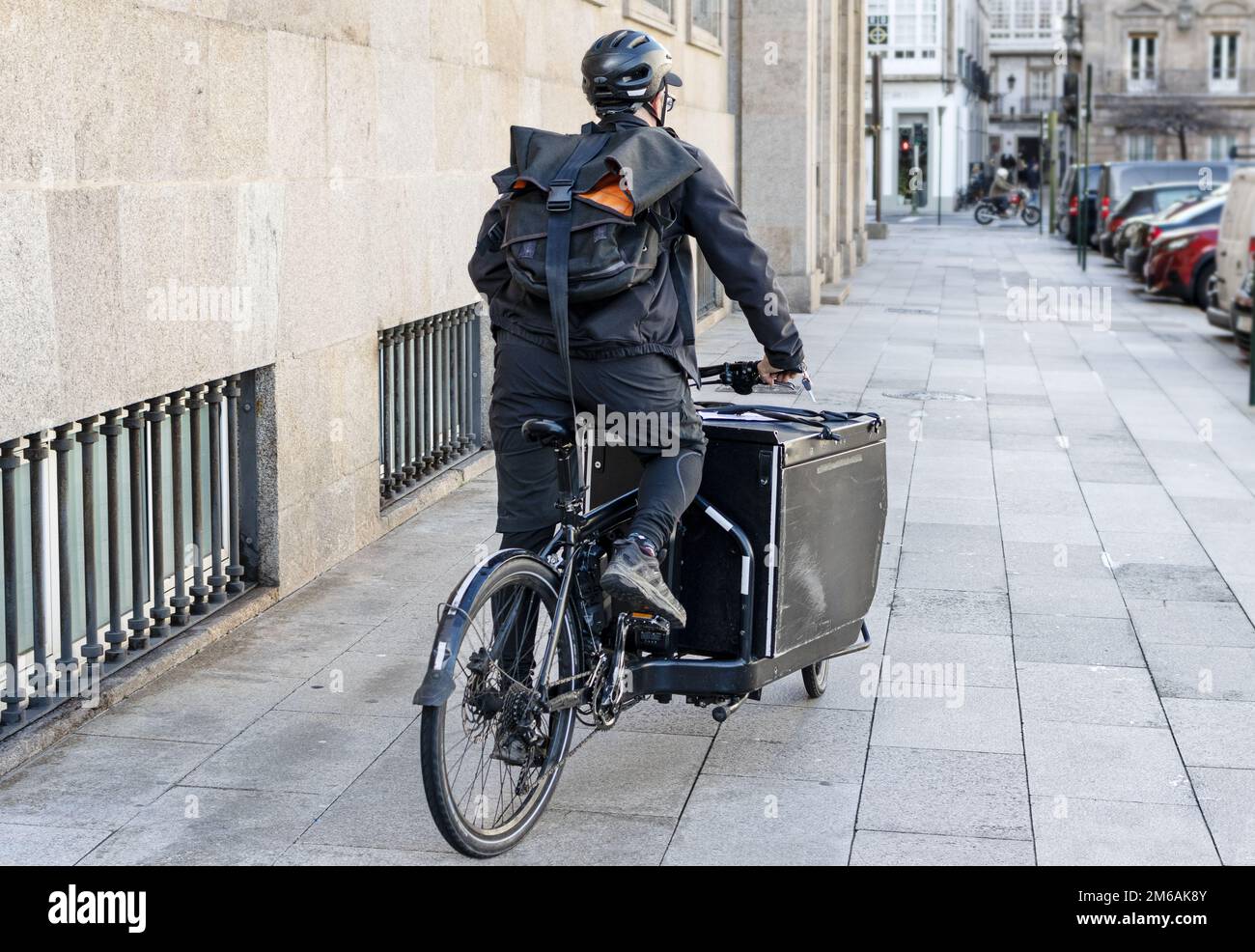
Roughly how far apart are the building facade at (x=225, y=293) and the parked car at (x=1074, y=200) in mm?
27565

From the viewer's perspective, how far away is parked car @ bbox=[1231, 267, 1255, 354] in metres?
17.0

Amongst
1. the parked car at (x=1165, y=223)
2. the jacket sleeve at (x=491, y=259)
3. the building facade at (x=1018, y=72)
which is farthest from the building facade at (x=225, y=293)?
the building facade at (x=1018, y=72)

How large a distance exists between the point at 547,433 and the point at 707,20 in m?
17.2

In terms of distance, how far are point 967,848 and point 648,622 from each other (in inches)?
40.4

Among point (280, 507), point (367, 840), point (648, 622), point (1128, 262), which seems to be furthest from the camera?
point (1128, 262)

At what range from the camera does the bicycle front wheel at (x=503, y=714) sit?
14.0 ft

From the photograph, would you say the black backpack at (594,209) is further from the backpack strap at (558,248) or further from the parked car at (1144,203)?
the parked car at (1144,203)

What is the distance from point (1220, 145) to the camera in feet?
251

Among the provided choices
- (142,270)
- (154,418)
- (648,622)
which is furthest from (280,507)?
(648,622)

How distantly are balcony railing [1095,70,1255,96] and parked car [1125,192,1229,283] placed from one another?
51.8 m

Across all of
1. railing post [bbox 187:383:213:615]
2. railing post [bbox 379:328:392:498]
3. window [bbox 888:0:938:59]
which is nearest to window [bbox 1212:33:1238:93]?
window [bbox 888:0:938:59]

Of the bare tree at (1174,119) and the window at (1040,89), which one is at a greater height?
the window at (1040,89)

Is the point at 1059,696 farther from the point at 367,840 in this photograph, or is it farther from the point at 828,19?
the point at 828,19
